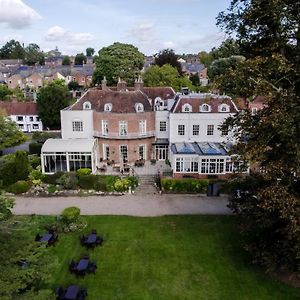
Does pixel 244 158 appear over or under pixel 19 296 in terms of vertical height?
over

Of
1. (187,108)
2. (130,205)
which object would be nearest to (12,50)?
(187,108)

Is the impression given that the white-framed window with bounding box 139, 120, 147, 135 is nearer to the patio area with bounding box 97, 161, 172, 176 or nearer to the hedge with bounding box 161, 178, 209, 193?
the patio area with bounding box 97, 161, 172, 176

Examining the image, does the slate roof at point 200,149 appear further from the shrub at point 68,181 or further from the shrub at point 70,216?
the shrub at point 70,216

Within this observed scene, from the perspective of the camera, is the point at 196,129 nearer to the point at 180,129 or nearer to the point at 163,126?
the point at 180,129

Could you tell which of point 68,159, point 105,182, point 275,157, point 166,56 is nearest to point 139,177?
point 105,182

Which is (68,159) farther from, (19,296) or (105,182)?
(19,296)
